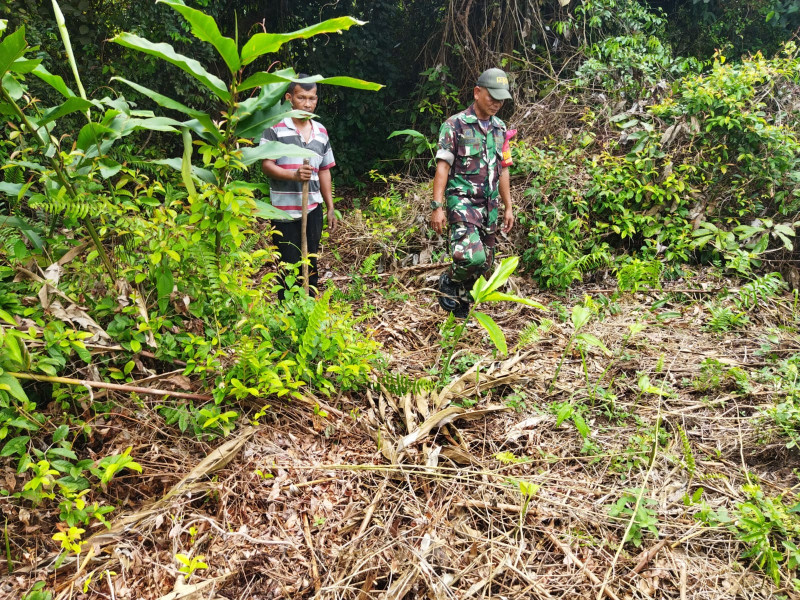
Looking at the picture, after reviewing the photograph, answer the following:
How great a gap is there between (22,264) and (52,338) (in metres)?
0.43

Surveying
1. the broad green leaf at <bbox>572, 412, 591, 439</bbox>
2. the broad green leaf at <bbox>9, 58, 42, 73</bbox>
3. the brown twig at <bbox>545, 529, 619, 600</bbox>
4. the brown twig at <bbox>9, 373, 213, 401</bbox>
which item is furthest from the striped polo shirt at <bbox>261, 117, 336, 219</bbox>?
the brown twig at <bbox>545, 529, 619, 600</bbox>

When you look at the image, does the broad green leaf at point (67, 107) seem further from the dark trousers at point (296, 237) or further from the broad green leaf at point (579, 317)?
the broad green leaf at point (579, 317)

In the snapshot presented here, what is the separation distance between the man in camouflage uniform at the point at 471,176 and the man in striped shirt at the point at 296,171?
0.89m

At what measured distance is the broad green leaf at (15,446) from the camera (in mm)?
1836

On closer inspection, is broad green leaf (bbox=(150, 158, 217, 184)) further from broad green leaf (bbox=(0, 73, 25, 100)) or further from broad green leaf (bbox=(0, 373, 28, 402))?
broad green leaf (bbox=(0, 373, 28, 402))

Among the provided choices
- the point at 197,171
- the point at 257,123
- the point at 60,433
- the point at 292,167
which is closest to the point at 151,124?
the point at 197,171

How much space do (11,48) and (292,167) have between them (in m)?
2.02

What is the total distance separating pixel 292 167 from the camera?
3.66 metres

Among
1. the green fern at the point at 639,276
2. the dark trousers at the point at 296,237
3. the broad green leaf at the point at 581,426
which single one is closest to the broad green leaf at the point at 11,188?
the dark trousers at the point at 296,237

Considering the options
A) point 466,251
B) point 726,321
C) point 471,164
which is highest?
point 471,164

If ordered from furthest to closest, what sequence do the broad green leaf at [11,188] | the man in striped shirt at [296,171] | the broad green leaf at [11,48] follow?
1. the man in striped shirt at [296,171]
2. the broad green leaf at [11,188]
3. the broad green leaf at [11,48]

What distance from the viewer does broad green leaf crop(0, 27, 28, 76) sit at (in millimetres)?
1698

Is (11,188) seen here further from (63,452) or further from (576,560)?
(576,560)

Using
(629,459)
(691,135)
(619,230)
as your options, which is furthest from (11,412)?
(691,135)
